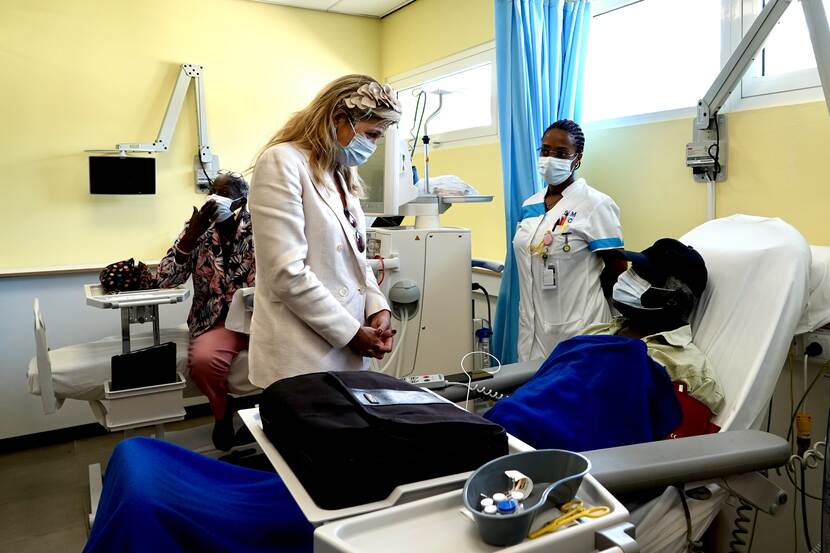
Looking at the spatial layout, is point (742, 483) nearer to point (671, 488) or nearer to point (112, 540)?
point (671, 488)

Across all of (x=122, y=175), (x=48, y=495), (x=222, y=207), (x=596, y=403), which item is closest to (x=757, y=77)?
(x=596, y=403)

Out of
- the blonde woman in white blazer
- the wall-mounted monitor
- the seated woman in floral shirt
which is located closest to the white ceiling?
the wall-mounted monitor

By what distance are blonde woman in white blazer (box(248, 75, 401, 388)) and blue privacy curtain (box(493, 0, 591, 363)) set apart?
1.04 meters

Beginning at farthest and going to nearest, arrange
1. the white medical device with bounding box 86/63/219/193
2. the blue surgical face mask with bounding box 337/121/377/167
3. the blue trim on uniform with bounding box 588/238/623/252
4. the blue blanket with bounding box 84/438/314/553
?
the white medical device with bounding box 86/63/219/193 < the blue trim on uniform with bounding box 588/238/623/252 < the blue surgical face mask with bounding box 337/121/377/167 < the blue blanket with bounding box 84/438/314/553

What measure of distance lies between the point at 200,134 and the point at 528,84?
1994 millimetres

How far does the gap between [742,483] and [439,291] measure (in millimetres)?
1515

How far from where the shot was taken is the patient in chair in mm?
1395

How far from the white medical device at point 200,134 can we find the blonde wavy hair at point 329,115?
2.16m

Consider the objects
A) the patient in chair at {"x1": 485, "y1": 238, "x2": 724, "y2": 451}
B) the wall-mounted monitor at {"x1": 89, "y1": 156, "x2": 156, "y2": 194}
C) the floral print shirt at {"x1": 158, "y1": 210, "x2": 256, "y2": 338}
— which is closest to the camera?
the patient in chair at {"x1": 485, "y1": 238, "x2": 724, "y2": 451}

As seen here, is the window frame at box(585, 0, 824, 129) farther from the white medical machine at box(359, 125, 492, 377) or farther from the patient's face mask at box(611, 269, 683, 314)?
the white medical machine at box(359, 125, 492, 377)

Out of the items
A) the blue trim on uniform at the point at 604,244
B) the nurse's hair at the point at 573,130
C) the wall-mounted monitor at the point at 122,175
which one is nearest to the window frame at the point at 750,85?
the nurse's hair at the point at 573,130

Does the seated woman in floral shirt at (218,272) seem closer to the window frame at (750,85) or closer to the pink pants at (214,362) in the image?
the pink pants at (214,362)

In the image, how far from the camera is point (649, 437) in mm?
1439

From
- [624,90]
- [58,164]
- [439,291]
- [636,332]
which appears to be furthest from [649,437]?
[58,164]
